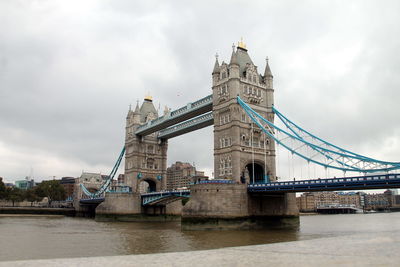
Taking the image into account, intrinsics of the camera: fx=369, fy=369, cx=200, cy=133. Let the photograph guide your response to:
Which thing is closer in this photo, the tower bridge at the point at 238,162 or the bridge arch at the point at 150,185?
the tower bridge at the point at 238,162

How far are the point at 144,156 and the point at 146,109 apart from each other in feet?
34.4

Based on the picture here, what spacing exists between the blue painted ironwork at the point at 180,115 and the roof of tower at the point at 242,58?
641cm

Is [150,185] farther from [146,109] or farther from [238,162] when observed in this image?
[238,162]

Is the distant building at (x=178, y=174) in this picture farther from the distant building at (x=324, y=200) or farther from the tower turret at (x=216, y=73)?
the tower turret at (x=216, y=73)

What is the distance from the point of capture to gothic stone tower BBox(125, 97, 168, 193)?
241 ft

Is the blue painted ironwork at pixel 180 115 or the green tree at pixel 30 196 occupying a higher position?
the blue painted ironwork at pixel 180 115

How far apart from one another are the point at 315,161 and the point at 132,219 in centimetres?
3688

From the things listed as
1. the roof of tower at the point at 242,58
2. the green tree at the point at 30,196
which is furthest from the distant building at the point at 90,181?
the roof of tower at the point at 242,58

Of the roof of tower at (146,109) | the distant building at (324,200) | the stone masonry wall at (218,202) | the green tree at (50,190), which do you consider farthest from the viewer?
the distant building at (324,200)

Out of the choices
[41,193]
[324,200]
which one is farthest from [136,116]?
[324,200]

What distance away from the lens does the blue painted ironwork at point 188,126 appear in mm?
57334

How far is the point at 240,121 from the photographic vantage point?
158 feet

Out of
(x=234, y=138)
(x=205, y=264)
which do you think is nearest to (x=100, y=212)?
(x=234, y=138)

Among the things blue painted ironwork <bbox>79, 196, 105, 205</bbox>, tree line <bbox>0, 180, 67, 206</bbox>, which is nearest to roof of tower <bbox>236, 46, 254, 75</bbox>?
blue painted ironwork <bbox>79, 196, 105, 205</bbox>
